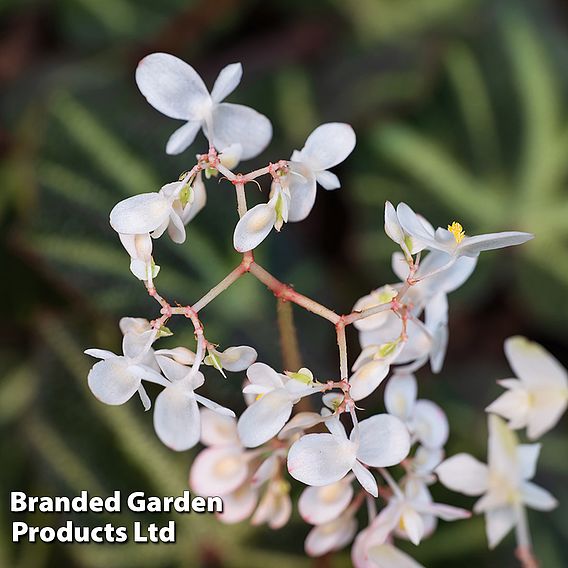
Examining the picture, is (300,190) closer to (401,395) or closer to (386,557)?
(401,395)

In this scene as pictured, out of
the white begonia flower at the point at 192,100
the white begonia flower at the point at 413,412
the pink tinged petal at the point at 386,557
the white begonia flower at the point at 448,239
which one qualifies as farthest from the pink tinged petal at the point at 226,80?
the pink tinged petal at the point at 386,557

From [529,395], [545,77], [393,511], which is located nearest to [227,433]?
[393,511]

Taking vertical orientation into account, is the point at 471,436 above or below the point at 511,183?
below

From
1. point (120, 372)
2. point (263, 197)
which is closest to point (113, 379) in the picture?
point (120, 372)

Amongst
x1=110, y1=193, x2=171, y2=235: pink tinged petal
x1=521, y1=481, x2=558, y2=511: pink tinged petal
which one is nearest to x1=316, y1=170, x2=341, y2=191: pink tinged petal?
x1=110, y1=193, x2=171, y2=235: pink tinged petal

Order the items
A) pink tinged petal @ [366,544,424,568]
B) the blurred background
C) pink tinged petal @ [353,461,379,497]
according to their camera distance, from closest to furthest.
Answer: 1. pink tinged petal @ [353,461,379,497]
2. pink tinged petal @ [366,544,424,568]
3. the blurred background

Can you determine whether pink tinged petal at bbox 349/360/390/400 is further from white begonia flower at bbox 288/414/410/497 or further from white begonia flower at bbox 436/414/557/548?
white begonia flower at bbox 436/414/557/548

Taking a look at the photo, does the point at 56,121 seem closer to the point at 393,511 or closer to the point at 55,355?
the point at 55,355
